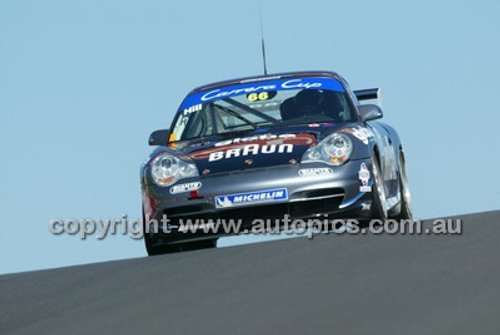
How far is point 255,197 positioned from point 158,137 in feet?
4.98

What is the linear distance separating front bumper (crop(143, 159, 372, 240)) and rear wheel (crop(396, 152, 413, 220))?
1837 millimetres

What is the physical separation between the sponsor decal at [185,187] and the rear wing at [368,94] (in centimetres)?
367

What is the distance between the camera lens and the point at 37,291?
22.5 ft

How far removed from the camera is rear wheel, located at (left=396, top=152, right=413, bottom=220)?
11.1 metres

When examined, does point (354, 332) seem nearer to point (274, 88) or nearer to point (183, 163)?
point (183, 163)

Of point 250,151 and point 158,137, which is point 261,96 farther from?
point 250,151

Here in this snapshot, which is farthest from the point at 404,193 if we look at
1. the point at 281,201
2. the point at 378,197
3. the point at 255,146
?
the point at 281,201

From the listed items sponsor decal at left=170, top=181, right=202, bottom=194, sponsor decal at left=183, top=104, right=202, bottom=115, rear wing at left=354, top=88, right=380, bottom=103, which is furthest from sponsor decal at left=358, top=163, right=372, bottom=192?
rear wing at left=354, top=88, right=380, bottom=103

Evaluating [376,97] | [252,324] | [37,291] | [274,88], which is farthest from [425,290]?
[376,97]

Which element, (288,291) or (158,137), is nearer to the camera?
(288,291)

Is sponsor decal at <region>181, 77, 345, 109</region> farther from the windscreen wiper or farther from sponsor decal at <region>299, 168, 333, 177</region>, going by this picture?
sponsor decal at <region>299, 168, 333, 177</region>

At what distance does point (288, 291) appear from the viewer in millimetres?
5648

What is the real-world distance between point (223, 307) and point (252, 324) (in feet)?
1.61

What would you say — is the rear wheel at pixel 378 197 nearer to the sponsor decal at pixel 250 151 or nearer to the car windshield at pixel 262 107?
the sponsor decal at pixel 250 151
